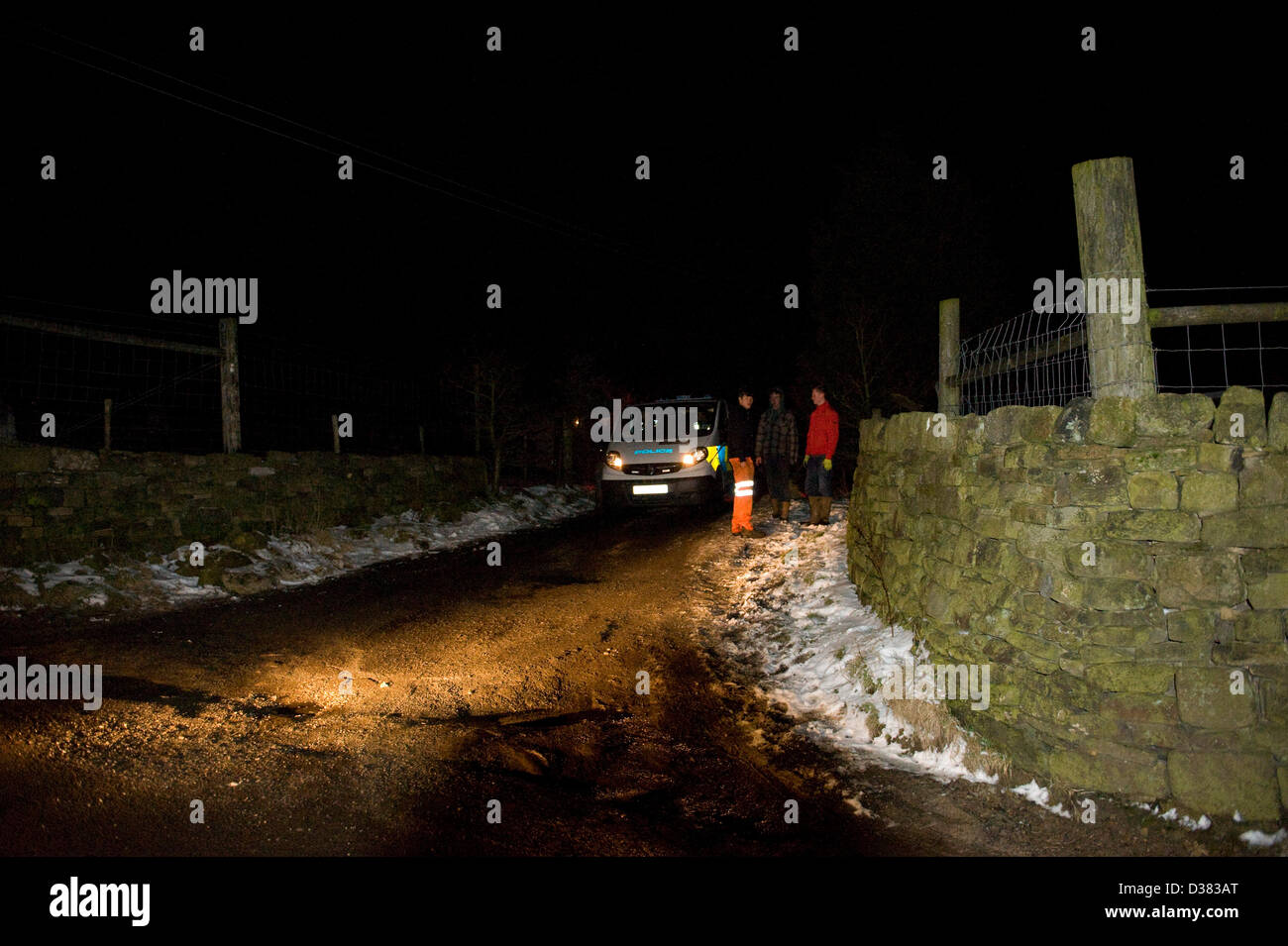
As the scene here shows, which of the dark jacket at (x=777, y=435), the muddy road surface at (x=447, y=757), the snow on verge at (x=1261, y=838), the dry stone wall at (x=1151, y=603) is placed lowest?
the snow on verge at (x=1261, y=838)

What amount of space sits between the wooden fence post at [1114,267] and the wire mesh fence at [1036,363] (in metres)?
0.24

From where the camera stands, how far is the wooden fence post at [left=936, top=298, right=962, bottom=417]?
20.8 ft

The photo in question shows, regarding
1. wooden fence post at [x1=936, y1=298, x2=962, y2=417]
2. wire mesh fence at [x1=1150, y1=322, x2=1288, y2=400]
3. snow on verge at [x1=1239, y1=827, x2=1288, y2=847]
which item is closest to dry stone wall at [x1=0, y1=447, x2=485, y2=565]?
wooden fence post at [x1=936, y1=298, x2=962, y2=417]

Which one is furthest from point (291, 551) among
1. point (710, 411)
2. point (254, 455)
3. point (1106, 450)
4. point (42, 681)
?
point (1106, 450)

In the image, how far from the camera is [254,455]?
1047 centimetres

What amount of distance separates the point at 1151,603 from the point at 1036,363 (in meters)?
2.00

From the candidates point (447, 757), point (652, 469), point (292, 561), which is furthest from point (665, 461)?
point (447, 757)

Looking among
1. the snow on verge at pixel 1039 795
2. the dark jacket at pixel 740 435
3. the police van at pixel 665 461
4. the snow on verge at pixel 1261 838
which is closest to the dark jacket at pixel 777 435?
the dark jacket at pixel 740 435

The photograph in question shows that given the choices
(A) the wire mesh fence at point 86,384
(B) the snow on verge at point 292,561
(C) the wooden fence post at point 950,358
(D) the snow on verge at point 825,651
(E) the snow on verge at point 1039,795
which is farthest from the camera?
(A) the wire mesh fence at point 86,384

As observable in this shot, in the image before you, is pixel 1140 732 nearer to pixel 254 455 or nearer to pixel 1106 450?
pixel 1106 450

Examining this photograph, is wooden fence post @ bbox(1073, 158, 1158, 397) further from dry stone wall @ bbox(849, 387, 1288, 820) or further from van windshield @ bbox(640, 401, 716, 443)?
van windshield @ bbox(640, 401, 716, 443)

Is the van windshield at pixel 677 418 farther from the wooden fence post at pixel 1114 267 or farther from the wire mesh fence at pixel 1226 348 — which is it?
the wooden fence post at pixel 1114 267

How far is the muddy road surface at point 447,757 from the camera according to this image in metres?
3.49

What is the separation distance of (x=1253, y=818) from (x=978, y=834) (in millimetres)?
1359
